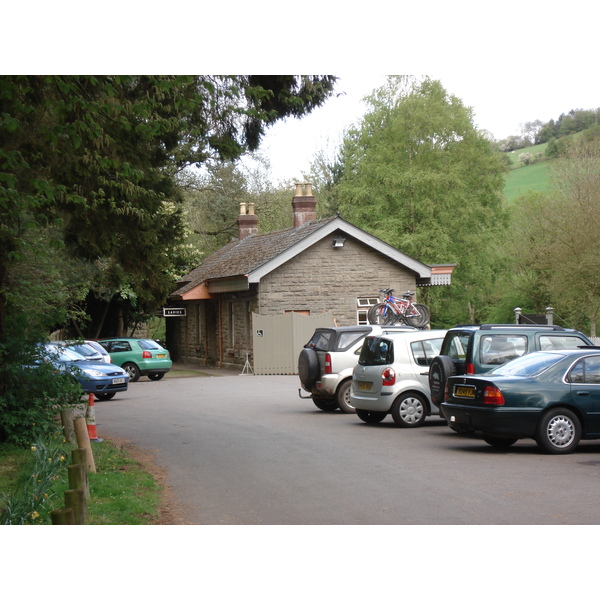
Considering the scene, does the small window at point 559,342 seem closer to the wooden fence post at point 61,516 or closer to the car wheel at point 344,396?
the car wheel at point 344,396

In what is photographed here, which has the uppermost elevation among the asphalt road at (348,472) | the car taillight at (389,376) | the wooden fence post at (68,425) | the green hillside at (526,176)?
the green hillside at (526,176)

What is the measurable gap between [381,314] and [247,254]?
9807mm

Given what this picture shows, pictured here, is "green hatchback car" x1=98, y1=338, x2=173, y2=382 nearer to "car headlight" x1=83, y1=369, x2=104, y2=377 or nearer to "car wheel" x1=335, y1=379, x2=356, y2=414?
"car headlight" x1=83, y1=369, x2=104, y2=377

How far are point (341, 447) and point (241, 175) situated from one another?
38.2 meters

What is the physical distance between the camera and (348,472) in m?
11.2

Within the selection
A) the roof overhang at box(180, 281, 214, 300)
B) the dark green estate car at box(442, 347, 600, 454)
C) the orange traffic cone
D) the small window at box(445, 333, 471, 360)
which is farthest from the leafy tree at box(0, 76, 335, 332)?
the roof overhang at box(180, 281, 214, 300)

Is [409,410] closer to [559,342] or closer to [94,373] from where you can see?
[559,342]

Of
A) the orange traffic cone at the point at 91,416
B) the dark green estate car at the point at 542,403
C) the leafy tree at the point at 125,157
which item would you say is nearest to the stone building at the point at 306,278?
the leafy tree at the point at 125,157

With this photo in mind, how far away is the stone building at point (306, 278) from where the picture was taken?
34.3 meters

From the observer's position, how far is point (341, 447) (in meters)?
13.7

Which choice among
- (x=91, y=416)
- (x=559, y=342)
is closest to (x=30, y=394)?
(x=91, y=416)

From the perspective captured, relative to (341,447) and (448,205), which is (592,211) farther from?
(341,447)

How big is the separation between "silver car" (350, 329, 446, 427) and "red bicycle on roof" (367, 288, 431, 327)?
13826mm

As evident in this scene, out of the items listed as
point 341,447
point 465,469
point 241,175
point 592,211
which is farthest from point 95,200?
point 241,175
